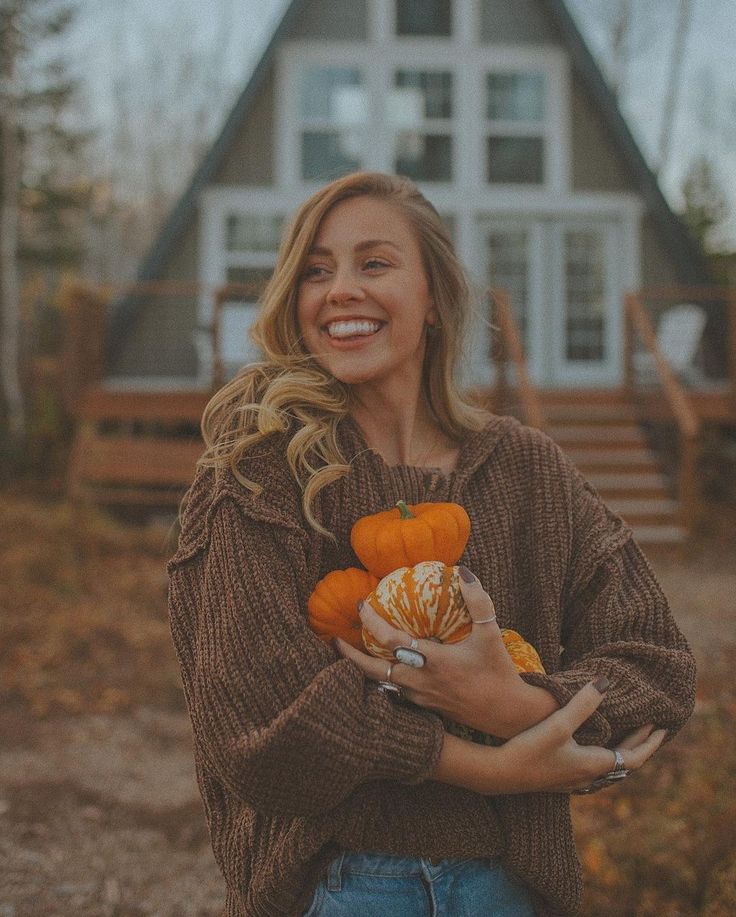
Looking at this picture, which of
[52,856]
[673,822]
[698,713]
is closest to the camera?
[673,822]

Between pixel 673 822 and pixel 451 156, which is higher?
pixel 451 156

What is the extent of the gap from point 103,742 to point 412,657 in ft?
13.3

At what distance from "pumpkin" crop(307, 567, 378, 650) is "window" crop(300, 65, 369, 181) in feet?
38.8

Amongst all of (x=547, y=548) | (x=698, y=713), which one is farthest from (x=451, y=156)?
(x=547, y=548)

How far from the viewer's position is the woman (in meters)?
1.41

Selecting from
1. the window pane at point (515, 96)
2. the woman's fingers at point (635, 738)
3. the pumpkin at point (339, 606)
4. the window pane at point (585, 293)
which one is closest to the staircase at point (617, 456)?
the window pane at point (585, 293)

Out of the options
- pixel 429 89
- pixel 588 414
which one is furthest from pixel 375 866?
pixel 429 89

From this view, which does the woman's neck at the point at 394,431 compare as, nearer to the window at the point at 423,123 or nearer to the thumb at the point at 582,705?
the thumb at the point at 582,705

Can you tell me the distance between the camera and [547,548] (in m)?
1.74

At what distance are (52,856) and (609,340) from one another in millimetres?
10896

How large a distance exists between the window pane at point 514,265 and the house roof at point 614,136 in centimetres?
186

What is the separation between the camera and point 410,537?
152 cm

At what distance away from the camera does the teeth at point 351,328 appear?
177 centimetres

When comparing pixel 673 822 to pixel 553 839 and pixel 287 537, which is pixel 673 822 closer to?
pixel 553 839
